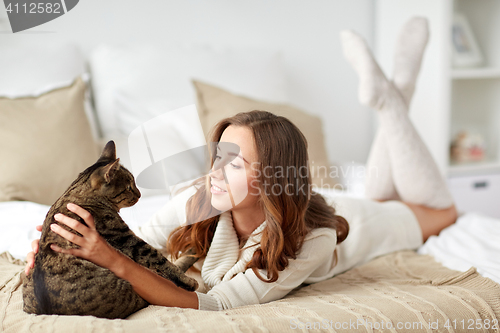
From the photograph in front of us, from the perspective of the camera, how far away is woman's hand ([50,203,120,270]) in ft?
1.68

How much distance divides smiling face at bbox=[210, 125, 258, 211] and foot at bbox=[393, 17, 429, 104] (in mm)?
942

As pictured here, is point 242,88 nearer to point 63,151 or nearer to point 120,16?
point 120,16

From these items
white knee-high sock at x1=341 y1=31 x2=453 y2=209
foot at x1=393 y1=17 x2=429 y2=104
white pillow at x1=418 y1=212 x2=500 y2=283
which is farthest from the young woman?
foot at x1=393 y1=17 x2=429 y2=104

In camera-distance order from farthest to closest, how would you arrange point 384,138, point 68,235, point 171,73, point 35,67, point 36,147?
point 171,73 < point 384,138 < point 35,67 < point 36,147 < point 68,235

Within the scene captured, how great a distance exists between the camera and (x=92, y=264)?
0.52 m

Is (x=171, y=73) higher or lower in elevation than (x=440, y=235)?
higher

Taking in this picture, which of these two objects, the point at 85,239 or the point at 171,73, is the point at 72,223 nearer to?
the point at 85,239

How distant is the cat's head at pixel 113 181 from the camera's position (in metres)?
0.53

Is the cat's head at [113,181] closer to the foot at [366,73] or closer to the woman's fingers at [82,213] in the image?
the woman's fingers at [82,213]

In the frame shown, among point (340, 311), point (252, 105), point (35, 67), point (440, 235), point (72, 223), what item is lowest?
→ point (440, 235)

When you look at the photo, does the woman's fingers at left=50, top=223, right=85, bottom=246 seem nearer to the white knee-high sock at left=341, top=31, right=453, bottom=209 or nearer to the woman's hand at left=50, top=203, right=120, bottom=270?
the woman's hand at left=50, top=203, right=120, bottom=270

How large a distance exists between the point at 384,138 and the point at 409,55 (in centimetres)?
35

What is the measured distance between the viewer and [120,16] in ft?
4.93

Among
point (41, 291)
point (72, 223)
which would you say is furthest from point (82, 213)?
point (41, 291)
